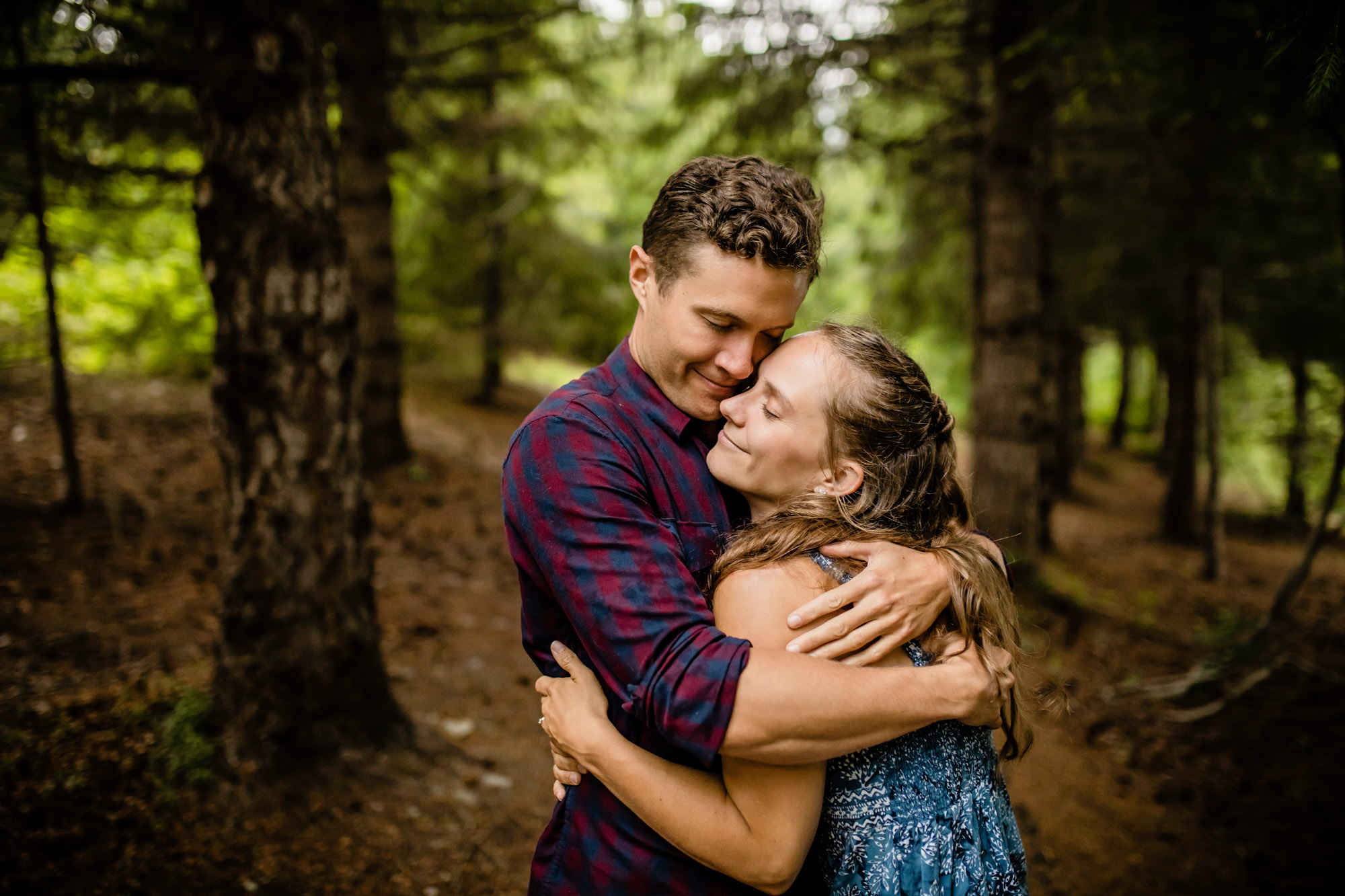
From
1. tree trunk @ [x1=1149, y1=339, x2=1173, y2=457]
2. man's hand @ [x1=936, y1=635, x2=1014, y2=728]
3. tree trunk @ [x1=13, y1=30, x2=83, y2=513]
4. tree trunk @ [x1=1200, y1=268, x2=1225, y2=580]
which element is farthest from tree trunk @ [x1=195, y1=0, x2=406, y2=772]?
tree trunk @ [x1=1149, y1=339, x2=1173, y2=457]

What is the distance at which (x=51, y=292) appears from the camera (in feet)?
18.0

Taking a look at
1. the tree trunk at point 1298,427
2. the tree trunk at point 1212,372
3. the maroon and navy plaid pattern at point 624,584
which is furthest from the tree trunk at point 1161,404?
the maroon and navy plaid pattern at point 624,584

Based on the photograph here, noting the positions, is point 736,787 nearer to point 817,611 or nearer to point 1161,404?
point 817,611

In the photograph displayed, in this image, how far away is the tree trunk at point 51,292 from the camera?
5.26 metres

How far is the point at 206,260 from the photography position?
3131mm

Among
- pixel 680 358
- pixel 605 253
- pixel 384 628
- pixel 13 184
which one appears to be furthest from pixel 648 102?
pixel 680 358

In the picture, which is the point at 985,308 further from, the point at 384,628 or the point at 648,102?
the point at 648,102

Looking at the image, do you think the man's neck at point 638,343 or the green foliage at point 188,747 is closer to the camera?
the man's neck at point 638,343

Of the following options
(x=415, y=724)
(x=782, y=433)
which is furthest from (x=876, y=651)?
(x=415, y=724)

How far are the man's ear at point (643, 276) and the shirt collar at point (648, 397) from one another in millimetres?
170

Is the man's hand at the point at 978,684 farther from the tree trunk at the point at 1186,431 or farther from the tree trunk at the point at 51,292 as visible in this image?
the tree trunk at the point at 1186,431

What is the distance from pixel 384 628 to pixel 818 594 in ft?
13.9

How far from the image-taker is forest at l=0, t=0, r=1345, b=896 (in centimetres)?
316

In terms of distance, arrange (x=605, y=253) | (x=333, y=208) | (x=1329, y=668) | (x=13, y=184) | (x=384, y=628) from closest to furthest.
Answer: (x=333, y=208) → (x=384, y=628) → (x=13, y=184) → (x=1329, y=668) → (x=605, y=253)
